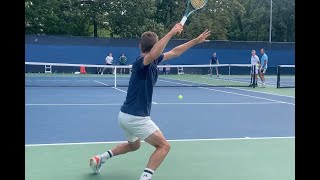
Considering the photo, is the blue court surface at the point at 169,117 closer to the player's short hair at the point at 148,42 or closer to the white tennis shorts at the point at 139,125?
the white tennis shorts at the point at 139,125

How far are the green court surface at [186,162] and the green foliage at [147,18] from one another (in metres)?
26.9

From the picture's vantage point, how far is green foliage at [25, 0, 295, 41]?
1335 inches

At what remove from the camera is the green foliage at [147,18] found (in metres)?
33.9

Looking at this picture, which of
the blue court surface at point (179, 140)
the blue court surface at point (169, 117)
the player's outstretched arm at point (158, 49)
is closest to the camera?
the player's outstretched arm at point (158, 49)

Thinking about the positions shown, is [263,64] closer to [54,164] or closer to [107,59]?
[107,59]

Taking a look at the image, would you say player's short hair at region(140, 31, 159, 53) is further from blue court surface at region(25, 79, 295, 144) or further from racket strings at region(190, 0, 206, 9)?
blue court surface at region(25, 79, 295, 144)

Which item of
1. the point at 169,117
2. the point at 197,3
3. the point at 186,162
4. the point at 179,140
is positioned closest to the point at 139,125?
the point at 186,162

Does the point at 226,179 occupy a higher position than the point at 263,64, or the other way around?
the point at 263,64

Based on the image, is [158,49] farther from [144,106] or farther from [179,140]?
[179,140]

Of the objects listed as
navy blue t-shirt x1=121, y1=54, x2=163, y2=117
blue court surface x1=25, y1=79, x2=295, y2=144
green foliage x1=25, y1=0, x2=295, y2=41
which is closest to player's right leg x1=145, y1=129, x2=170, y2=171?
navy blue t-shirt x1=121, y1=54, x2=163, y2=117

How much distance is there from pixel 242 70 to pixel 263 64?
A: 13.5 m

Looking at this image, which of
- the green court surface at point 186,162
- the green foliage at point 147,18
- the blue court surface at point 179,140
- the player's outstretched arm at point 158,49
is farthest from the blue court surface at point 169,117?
the green foliage at point 147,18
